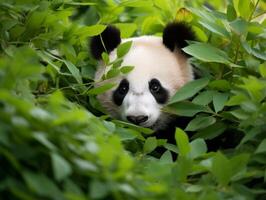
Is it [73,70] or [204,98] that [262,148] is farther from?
[73,70]

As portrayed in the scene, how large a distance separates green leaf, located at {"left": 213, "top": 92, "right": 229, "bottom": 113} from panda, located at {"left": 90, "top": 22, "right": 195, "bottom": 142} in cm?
44

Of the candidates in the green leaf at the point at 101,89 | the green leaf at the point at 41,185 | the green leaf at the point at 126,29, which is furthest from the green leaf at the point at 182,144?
the green leaf at the point at 126,29

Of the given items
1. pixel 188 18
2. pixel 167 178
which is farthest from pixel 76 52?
pixel 167 178

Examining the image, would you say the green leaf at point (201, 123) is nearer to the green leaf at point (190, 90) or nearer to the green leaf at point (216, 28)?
the green leaf at point (190, 90)

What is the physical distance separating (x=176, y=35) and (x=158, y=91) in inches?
15.0

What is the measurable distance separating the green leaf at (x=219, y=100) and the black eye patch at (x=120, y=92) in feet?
2.12

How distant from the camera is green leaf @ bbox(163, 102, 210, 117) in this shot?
384 cm

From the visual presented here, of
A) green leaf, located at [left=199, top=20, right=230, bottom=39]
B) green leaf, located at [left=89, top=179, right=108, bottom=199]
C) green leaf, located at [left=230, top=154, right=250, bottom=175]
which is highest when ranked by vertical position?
green leaf, located at [left=199, top=20, right=230, bottom=39]

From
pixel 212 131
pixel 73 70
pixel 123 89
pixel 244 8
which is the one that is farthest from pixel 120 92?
pixel 244 8

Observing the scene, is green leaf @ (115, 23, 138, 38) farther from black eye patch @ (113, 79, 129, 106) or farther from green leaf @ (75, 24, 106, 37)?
green leaf @ (75, 24, 106, 37)

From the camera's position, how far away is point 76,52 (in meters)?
4.45

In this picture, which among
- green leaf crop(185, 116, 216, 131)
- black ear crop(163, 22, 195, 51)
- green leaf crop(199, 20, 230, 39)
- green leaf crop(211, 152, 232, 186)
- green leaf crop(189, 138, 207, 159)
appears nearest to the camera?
green leaf crop(211, 152, 232, 186)

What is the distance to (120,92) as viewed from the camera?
4281mm

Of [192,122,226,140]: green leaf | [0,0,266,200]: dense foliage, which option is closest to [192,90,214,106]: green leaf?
[0,0,266,200]: dense foliage
